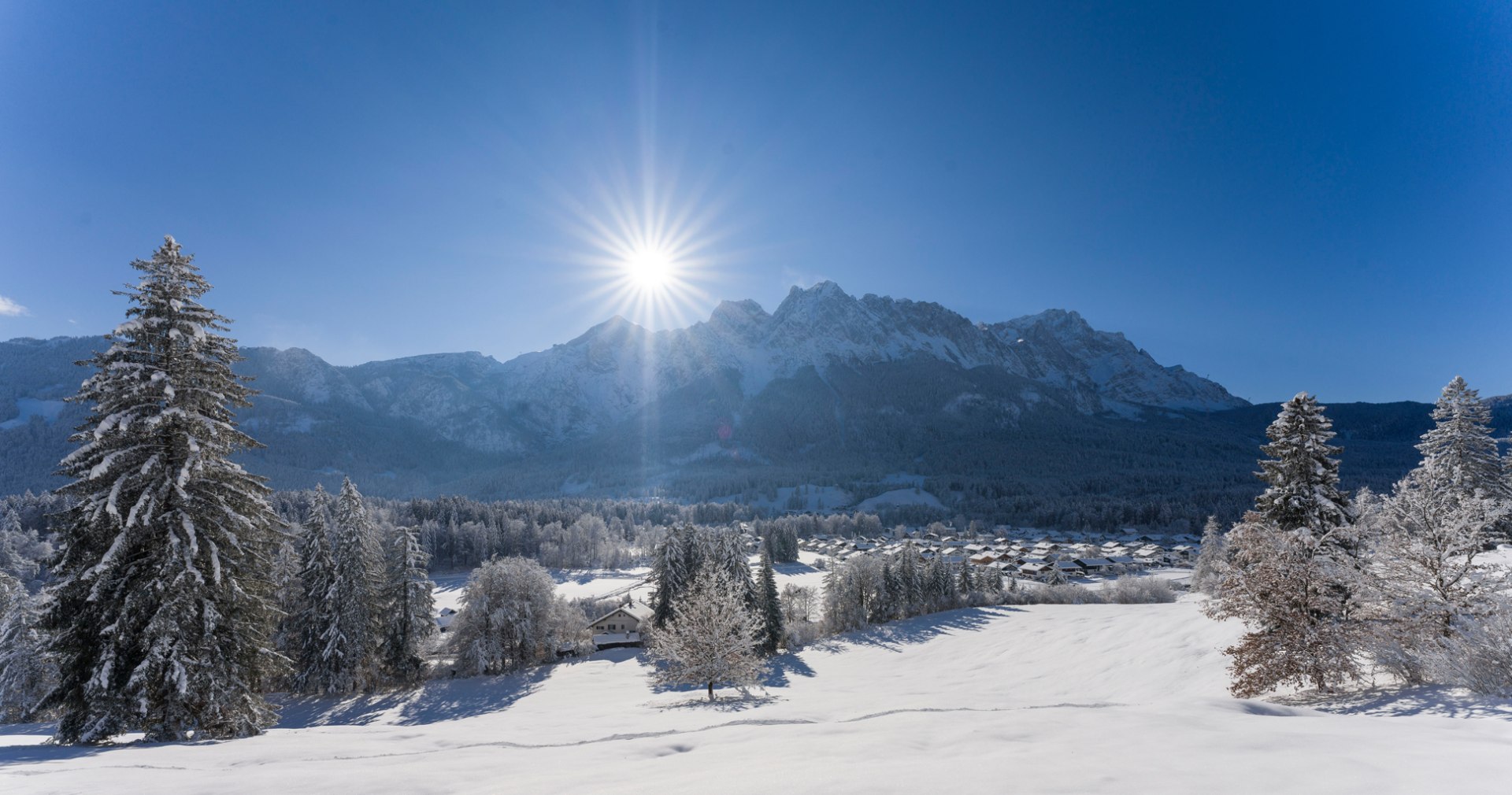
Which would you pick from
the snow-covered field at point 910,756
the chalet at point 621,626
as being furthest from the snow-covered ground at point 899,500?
the snow-covered field at point 910,756

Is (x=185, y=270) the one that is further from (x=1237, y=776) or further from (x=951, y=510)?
(x=951, y=510)

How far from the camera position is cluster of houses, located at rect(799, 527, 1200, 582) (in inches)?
3127

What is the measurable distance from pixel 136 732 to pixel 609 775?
1331 centimetres

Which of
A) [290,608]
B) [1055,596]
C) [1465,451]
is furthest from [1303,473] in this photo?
[290,608]

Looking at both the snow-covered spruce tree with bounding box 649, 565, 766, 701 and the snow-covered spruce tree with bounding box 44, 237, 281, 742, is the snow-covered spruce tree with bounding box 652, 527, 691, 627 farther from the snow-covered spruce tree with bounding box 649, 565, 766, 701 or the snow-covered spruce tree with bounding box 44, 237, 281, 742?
the snow-covered spruce tree with bounding box 44, 237, 281, 742

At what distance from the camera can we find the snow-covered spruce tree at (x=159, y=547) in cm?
1102

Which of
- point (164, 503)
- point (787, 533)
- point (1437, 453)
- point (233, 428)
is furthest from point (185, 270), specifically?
point (787, 533)

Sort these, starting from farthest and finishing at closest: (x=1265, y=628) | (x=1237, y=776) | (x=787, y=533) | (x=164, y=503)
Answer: (x=787, y=533) → (x=1265, y=628) → (x=164, y=503) → (x=1237, y=776)

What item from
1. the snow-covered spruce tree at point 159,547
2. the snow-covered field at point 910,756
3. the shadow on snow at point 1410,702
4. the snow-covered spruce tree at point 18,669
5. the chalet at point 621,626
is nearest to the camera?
the snow-covered field at point 910,756

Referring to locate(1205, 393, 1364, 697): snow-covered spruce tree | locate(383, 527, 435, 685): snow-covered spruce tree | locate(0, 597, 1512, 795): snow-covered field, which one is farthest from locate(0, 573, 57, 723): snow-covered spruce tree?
locate(1205, 393, 1364, 697): snow-covered spruce tree

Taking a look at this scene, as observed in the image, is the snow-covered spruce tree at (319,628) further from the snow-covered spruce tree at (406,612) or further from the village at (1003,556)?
the village at (1003,556)

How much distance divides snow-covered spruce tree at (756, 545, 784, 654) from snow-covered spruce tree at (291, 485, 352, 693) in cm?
2791

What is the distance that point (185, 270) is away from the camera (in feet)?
40.9

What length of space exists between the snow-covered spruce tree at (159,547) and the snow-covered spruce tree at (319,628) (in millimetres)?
25023
